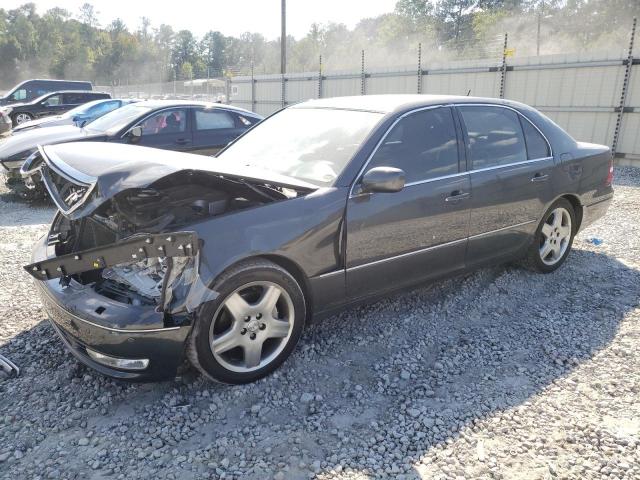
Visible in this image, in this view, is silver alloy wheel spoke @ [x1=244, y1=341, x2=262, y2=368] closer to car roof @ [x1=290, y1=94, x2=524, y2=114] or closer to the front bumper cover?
the front bumper cover

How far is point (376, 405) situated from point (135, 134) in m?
5.80

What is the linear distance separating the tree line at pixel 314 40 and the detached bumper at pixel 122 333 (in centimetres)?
1732

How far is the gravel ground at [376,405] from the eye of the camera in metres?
2.35

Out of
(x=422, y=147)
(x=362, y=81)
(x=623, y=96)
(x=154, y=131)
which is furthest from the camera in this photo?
(x=362, y=81)

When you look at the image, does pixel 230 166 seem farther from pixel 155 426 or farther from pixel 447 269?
pixel 447 269

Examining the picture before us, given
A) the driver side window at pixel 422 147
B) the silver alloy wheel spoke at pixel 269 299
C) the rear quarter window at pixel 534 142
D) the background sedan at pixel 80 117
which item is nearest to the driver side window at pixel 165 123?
the background sedan at pixel 80 117

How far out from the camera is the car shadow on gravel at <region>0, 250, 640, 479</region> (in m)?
2.38

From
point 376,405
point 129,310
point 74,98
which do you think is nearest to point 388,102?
point 376,405

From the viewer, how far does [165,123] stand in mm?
7668

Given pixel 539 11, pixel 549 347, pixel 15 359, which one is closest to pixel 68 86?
pixel 15 359

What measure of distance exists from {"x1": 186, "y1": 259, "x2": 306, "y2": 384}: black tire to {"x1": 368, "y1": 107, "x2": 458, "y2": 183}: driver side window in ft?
3.23

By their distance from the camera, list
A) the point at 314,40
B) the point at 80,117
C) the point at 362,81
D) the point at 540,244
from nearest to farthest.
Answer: the point at 540,244 < the point at 80,117 < the point at 362,81 < the point at 314,40

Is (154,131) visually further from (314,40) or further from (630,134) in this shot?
(314,40)

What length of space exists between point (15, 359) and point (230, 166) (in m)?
1.84
